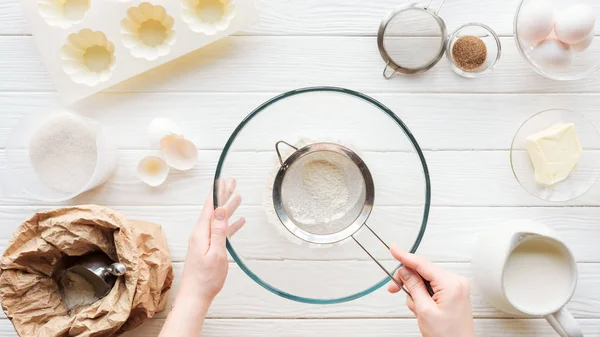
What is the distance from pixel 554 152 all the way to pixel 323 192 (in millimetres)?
531

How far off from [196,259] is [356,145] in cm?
36

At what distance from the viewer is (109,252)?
3.38ft

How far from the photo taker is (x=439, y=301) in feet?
2.89

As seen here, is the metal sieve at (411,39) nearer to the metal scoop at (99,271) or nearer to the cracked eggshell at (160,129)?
the cracked eggshell at (160,129)

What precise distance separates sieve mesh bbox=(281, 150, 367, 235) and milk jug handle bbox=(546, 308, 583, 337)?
0.46 m

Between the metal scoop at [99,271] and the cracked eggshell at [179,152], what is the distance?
0.79 ft

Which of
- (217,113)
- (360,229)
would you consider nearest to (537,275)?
(360,229)

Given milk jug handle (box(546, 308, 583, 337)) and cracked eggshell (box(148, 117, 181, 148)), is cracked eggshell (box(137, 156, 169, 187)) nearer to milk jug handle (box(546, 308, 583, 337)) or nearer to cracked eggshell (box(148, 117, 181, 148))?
cracked eggshell (box(148, 117, 181, 148))

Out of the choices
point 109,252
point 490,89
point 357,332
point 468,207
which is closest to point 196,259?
point 109,252

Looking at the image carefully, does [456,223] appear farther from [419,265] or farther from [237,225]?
[237,225]

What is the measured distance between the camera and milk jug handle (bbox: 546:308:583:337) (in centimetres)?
100

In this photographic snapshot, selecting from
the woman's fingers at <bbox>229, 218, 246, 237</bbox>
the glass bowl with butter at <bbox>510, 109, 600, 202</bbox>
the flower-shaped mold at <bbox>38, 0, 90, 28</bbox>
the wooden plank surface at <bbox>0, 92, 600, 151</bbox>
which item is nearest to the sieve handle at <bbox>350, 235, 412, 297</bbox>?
the woman's fingers at <bbox>229, 218, 246, 237</bbox>

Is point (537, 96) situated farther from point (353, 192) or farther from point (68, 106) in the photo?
point (68, 106)

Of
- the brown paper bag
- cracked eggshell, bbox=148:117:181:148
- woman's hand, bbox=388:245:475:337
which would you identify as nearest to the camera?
woman's hand, bbox=388:245:475:337
